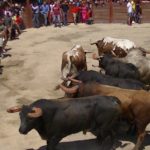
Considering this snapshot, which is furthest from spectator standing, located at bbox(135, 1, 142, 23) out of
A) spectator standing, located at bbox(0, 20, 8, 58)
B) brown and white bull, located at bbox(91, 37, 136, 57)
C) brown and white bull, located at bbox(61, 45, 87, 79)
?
brown and white bull, located at bbox(61, 45, 87, 79)

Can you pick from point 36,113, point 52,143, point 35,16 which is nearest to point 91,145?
point 52,143

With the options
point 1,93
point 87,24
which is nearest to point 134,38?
point 87,24

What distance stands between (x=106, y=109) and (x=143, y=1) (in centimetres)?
1670

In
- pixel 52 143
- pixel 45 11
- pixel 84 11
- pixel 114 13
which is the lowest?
pixel 52 143

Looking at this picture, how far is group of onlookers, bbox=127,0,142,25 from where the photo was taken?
23094mm

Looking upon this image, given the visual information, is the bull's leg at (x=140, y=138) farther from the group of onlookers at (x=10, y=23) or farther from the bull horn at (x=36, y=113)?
the group of onlookers at (x=10, y=23)

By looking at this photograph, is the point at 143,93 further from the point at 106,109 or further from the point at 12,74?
the point at 12,74

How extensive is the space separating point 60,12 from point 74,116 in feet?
50.7

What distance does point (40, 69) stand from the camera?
590 inches

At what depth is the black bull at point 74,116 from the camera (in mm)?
8211

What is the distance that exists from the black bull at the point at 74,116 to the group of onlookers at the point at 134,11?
15.0 meters

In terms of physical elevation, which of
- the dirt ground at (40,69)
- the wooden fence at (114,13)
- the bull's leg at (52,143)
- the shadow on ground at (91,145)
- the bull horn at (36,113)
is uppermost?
the bull horn at (36,113)

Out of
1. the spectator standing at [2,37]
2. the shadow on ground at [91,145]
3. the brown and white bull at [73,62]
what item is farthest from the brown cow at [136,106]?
the spectator standing at [2,37]

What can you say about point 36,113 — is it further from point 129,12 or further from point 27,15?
point 129,12
